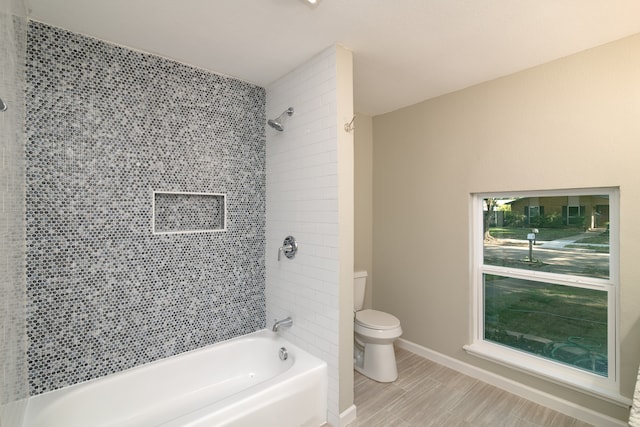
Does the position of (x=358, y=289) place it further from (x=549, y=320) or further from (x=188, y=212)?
(x=188, y=212)

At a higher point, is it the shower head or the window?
the shower head

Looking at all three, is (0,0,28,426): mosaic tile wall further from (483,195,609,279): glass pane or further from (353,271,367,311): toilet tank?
(483,195,609,279): glass pane

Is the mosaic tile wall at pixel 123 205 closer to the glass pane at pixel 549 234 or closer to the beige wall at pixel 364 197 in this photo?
the beige wall at pixel 364 197

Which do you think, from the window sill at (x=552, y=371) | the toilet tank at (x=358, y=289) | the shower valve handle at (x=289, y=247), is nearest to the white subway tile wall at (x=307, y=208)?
the shower valve handle at (x=289, y=247)

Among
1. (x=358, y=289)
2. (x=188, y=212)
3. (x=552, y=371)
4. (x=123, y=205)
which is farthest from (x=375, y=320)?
(x=123, y=205)

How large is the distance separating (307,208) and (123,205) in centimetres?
123

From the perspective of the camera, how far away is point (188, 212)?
230 cm

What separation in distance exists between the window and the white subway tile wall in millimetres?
1412

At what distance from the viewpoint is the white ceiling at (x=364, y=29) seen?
5.28ft

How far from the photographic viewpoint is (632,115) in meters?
1.86

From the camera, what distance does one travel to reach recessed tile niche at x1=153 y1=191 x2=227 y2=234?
7.13 feet

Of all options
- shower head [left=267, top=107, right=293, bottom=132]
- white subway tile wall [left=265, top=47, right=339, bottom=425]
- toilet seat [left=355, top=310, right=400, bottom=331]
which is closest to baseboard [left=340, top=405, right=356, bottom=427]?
white subway tile wall [left=265, top=47, right=339, bottom=425]

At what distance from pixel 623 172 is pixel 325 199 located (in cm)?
187

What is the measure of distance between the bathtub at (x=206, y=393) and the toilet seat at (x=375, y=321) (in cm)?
66
